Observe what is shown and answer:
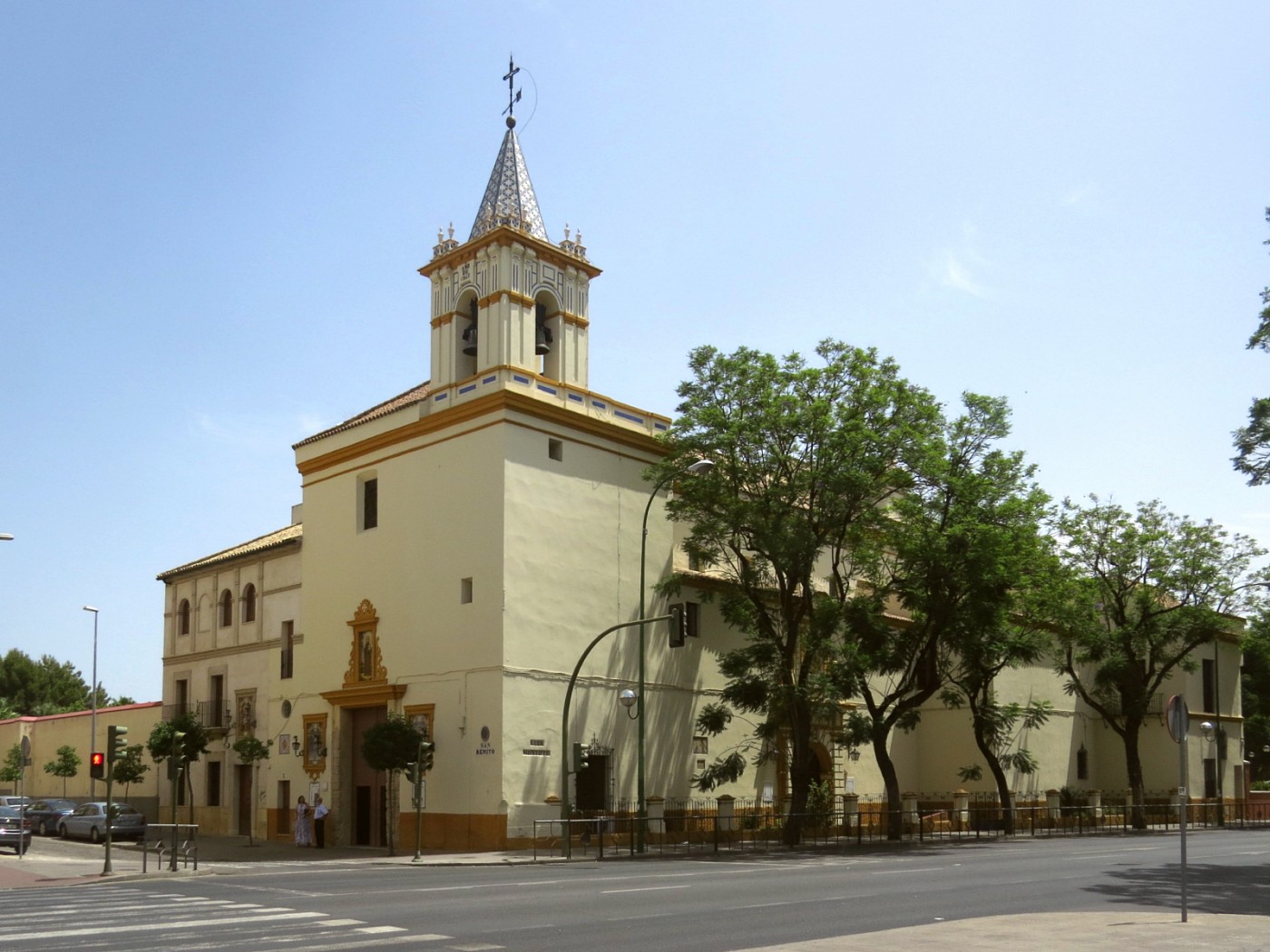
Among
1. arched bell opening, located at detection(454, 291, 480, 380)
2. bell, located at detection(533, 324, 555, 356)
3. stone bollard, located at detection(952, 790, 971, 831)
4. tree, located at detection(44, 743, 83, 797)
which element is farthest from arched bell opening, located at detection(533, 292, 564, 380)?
tree, located at detection(44, 743, 83, 797)

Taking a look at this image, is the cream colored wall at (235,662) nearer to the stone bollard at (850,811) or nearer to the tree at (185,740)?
the tree at (185,740)

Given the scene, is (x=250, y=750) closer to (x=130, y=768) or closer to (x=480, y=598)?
(x=130, y=768)

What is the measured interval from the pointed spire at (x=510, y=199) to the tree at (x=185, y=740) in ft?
61.3

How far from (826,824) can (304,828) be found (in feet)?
52.0

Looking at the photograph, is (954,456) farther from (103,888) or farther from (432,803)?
(103,888)

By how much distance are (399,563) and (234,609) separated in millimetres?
10326

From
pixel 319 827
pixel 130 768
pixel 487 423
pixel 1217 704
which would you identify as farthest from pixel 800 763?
pixel 1217 704

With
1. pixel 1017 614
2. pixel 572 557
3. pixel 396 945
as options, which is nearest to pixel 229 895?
pixel 396 945

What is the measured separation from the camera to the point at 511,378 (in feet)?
117

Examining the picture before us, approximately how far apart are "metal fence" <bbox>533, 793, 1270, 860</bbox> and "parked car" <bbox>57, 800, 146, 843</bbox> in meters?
14.7

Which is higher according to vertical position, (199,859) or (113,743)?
(113,743)

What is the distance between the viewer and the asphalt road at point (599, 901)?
540 inches

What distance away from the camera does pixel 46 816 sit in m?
42.7

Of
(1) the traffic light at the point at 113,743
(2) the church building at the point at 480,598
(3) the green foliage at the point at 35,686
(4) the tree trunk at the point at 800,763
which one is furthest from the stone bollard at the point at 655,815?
(3) the green foliage at the point at 35,686
